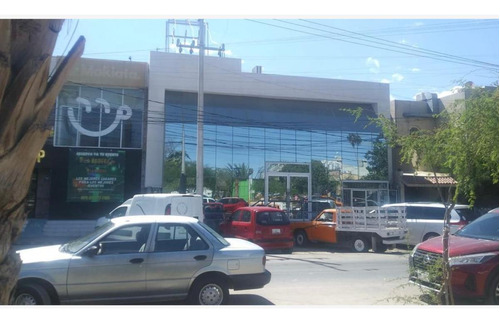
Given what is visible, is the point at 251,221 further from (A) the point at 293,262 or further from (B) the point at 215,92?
(B) the point at 215,92

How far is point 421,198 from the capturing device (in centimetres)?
2862

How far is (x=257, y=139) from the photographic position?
2731 cm

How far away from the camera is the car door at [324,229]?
17.4 metres

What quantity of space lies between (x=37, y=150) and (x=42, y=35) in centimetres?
82

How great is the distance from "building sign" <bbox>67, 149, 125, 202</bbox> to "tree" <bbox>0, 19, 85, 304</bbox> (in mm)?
21860

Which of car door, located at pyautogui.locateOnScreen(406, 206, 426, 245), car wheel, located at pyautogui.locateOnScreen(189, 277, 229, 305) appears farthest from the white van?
car door, located at pyautogui.locateOnScreen(406, 206, 426, 245)

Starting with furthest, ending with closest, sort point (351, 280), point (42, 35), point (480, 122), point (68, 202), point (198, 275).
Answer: point (68, 202)
point (351, 280)
point (198, 275)
point (480, 122)
point (42, 35)

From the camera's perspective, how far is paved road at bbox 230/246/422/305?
8031mm

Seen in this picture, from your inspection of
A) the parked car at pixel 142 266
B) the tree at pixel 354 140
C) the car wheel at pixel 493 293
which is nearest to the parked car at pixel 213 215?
the tree at pixel 354 140

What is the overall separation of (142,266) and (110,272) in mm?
457

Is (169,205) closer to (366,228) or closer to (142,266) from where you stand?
(366,228)

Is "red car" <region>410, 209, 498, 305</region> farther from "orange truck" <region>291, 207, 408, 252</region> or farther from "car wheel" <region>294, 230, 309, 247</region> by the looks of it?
"car wheel" <region>294, 230, 309, 247</region>

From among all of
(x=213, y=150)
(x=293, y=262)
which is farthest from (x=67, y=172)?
(x=293, y=262)

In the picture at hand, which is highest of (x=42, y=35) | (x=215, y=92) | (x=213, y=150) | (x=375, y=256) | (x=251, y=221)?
(x=215, y=92)
